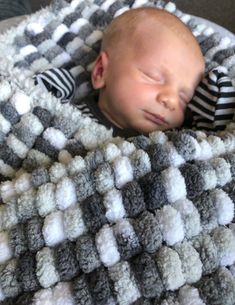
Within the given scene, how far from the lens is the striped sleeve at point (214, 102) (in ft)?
3.00

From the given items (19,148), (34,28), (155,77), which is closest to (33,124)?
(19,148)

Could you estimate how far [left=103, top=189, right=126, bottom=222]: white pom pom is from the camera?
2.16 feet

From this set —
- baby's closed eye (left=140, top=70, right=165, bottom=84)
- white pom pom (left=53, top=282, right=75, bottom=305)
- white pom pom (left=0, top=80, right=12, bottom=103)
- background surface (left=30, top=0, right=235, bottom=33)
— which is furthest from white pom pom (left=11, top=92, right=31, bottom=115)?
background surface (left=30, top=0, right=235, bottom=33)

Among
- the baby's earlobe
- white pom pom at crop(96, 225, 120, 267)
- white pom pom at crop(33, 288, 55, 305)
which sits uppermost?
white pom pom at crop(96, 225, 120, 267)

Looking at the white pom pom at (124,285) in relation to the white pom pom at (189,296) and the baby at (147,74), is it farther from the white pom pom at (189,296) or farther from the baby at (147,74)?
the baby at (147,74)

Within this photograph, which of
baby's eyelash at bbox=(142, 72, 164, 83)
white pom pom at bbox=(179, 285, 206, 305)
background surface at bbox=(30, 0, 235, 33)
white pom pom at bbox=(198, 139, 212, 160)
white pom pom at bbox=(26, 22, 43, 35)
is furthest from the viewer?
background surface at bbox=(30, 0, 235, 33)

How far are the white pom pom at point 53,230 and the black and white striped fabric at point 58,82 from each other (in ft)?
1.19

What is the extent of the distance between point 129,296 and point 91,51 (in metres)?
0.64

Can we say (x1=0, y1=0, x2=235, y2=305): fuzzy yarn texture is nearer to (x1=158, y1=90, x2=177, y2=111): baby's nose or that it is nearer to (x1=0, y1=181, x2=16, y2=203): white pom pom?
(x1=0, y1=181, x2=16, y2=203): white pom pom

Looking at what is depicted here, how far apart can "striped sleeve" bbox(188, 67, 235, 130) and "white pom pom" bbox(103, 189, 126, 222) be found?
0.32m

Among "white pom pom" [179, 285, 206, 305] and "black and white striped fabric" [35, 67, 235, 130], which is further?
"black and white striped fabric" [35, 67, 235, 130]

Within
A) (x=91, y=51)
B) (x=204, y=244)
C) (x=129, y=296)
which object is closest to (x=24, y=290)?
(x=129, y=296)

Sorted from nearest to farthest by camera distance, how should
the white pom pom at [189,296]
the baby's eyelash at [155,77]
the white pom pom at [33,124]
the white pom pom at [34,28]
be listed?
the white pom pom at [189,296] → the white pom pom at [33,124] → the baby's eyelash at [155,77] → the white pom pom at [34,28]

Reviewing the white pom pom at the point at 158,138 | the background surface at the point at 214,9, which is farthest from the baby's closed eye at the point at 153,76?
the background surface at the point at 214,9
